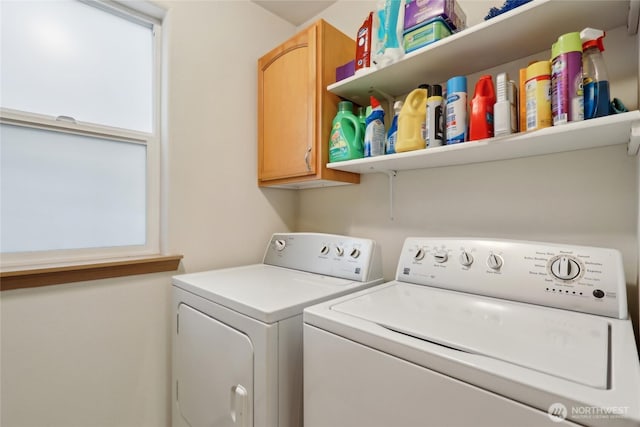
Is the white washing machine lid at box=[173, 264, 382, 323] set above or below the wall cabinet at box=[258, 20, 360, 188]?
below

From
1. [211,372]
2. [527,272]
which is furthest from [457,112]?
[211,372]

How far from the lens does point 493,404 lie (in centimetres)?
56

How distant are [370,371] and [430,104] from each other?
1.00 metres

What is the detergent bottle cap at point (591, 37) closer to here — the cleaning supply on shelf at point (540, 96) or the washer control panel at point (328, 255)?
the cleaning supply on shelf at point (540, 96)

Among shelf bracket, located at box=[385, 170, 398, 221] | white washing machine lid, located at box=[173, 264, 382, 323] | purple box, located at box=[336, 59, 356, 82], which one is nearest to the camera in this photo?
white washing machine lid, located at box=[173, 264, 382, 323]

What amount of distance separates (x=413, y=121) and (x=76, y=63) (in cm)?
160

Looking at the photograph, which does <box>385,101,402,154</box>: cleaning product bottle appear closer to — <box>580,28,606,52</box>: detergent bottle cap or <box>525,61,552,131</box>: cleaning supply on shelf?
<box>525,61,552,131</box>: cleaning supply on shelf

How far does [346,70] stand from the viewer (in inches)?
59.5

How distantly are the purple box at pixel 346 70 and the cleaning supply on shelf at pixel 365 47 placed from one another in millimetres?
63

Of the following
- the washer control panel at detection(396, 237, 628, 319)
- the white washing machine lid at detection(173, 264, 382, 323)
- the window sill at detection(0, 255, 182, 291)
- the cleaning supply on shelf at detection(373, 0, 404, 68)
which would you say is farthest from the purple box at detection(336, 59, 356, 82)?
the window sill at detection(0, 255, 182, 291)

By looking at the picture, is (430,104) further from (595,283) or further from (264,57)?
(264,57)

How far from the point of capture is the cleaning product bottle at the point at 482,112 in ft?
3.40

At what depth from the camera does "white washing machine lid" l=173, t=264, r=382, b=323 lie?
1.00 meters

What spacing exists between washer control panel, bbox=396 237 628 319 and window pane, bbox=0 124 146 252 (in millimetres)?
1418
